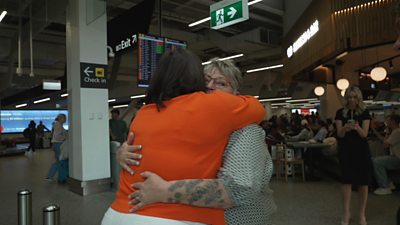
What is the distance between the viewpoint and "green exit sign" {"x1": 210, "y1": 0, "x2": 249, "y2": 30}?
5.32 meters

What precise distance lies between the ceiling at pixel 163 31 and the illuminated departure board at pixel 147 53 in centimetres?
273

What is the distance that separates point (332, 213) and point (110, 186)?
375 cm

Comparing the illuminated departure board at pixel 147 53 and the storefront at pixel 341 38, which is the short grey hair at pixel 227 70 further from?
the illuminated departure board at pixel 147 53

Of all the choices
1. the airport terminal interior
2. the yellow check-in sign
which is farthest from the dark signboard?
the yellow check-in sign

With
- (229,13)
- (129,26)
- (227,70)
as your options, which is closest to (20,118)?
(129,26)

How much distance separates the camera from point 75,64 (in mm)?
6109

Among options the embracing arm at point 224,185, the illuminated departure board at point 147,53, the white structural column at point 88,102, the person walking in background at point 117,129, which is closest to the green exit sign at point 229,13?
the illuminated departure board at point 147,53

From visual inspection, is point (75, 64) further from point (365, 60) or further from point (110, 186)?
point (365, 60)

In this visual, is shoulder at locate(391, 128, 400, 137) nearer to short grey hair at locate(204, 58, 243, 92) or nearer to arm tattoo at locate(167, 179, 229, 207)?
short grey hair at locate(204, 58, 243, 92)

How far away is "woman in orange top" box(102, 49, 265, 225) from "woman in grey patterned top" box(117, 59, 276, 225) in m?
0.02

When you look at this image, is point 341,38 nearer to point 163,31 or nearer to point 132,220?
point 163,31

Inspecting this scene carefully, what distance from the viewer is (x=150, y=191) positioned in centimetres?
99

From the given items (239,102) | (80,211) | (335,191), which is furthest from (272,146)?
(239,102)

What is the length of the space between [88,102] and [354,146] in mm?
4298
